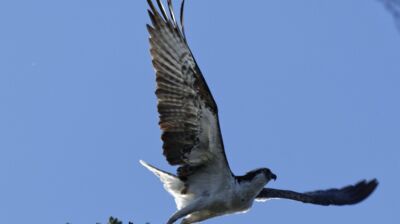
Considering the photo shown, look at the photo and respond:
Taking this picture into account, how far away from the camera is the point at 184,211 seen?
13023mm

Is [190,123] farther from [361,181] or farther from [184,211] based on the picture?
[361,181]

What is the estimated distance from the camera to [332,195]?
15.3 m

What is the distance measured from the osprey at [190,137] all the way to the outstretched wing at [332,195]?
37.0 inches

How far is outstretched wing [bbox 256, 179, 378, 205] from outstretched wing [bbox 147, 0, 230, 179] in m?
1.28

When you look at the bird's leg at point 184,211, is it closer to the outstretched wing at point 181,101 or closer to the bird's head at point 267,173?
the outstretched wing at point 181,101

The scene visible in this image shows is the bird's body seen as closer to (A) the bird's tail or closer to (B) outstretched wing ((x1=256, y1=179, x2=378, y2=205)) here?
(A) the bird's tail

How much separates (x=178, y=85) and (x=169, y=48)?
1.31ft

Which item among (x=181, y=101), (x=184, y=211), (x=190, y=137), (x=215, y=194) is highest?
(x=181, y=101)

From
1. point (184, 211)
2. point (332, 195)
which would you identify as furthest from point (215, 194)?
point (332, 195)

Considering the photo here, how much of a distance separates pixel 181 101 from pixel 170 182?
3.23 ft

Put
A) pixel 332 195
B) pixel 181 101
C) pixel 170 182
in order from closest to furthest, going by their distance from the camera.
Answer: pixel 181 101
pixel 170 182
pixel 332 195

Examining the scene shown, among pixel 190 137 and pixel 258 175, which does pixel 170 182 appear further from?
pixel 258 175

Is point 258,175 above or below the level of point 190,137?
below

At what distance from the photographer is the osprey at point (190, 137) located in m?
13.0
